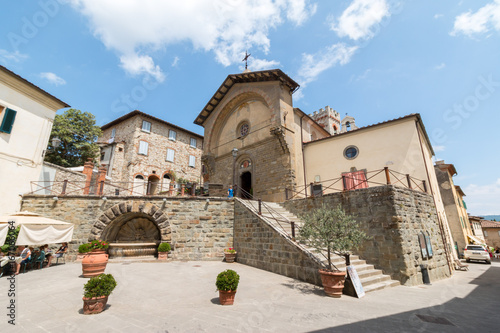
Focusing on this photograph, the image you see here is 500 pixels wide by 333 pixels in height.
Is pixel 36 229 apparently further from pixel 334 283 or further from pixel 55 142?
pixel 334 283

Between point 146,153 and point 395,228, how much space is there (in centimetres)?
2059

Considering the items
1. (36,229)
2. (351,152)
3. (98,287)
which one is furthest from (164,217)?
→ (351,152)

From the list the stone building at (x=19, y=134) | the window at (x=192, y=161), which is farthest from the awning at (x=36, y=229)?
the window at (x=192, y=161)

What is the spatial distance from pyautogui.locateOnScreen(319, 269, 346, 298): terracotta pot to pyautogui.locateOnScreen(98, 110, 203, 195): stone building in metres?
16.5

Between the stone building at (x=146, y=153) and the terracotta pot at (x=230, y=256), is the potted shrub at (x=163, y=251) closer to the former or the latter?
the terracotta pot at (x=230, y=256)

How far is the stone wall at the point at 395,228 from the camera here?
7561 mm

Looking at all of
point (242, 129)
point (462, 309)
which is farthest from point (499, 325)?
point (242, 129)

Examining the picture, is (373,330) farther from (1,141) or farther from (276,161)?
(1,141)

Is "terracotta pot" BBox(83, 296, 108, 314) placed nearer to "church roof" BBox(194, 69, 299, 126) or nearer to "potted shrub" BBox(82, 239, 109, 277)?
"potted shrub" BBox(82, 239, 109, 277)

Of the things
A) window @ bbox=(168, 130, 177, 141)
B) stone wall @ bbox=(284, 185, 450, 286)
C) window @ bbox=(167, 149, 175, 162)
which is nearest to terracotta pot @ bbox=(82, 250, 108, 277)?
stone wall @ bbox=(284, 185, 450, 286)

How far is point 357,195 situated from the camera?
893 cm

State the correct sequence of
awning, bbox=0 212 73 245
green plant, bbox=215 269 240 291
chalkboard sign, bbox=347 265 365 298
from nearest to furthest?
green plant, bbox=215 269 240 291, chalkboard sign, bbox=347 265 365 298, awning, bbox=0 212 73 245

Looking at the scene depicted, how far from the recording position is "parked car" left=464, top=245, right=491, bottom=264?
631 inches

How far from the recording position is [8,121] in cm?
1065
